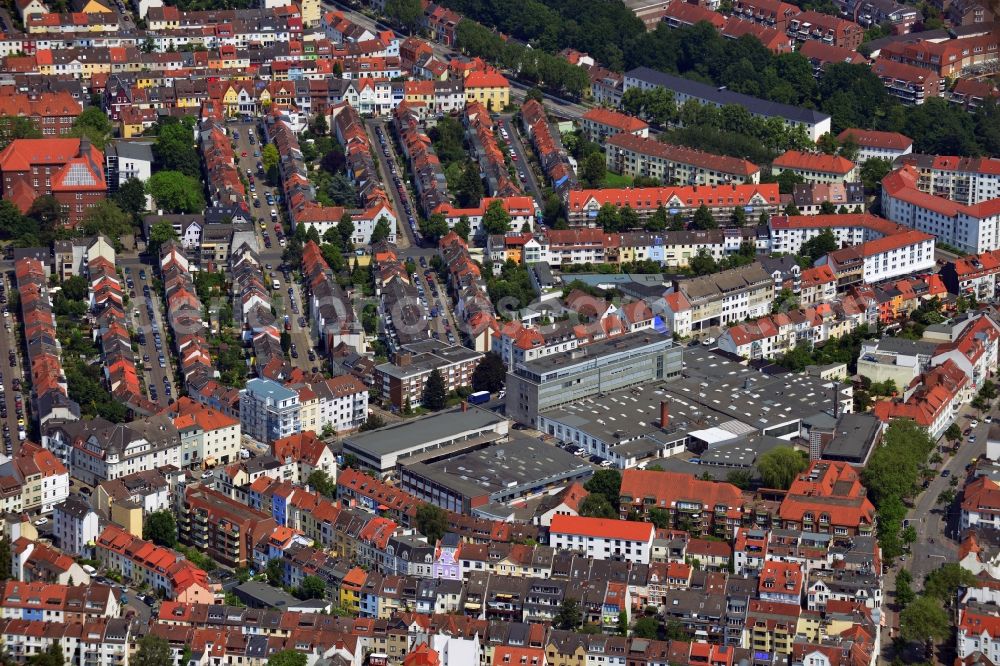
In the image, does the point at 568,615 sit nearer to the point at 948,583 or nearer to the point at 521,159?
the point at 948,583

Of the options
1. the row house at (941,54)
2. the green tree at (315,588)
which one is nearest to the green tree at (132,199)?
the green tree at (315,588)

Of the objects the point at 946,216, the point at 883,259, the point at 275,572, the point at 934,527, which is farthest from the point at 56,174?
the point at 934,527

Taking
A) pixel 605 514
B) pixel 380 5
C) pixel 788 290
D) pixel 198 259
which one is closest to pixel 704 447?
pixel 605 514

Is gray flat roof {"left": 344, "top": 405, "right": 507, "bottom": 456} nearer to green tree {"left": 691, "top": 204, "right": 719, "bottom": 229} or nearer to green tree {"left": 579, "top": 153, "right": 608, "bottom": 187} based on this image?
green tree {"left": 691, "top": 204, "right": 719, "bottom": 229}

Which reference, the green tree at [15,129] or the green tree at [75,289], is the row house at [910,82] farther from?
the green tree at [75,289]

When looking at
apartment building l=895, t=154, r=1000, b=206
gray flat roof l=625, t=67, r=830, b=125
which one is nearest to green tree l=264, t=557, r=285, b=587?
apartment building l=895, t=154, r=1000, b=206
